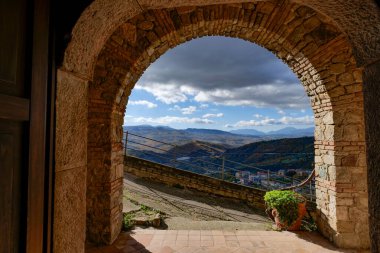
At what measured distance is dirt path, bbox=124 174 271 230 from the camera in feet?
16.9

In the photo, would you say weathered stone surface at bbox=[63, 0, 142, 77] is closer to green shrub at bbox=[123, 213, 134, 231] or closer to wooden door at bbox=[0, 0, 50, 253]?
wooden door at bbox=[0, 0, 50, 253]

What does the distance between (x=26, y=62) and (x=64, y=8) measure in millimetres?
427

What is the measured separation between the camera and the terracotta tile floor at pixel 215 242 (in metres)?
3.84

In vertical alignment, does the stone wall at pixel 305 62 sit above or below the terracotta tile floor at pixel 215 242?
above

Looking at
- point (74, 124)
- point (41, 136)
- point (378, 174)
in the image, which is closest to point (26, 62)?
point (41, 136)

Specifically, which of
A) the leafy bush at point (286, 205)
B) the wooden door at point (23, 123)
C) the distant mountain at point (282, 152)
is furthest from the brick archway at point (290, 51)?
the distant mountain at point (282, 152)

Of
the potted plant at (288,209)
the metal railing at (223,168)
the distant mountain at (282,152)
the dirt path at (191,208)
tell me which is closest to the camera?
the potted plant at (288,209)

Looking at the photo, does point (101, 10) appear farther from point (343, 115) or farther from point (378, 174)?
point (343, 115)

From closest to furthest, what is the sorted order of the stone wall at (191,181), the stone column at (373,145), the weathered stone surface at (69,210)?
the stone column at (373,145), the weathered stone surface at (69,210), the stone wall at (191,181)

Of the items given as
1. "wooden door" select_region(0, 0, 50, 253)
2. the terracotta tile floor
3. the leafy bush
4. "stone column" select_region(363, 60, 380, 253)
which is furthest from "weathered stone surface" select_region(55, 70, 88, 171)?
the leafy bush

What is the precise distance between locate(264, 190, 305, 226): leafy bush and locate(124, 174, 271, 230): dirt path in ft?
1.61

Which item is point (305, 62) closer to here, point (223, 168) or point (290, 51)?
point (290, 51)

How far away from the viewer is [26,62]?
3.87 feet

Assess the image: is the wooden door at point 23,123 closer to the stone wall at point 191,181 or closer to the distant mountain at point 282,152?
the stone wall at point 191,181
